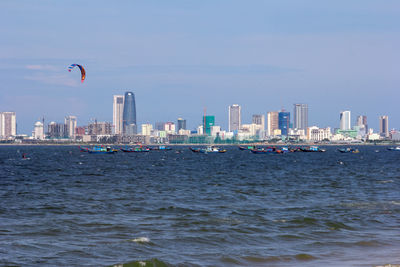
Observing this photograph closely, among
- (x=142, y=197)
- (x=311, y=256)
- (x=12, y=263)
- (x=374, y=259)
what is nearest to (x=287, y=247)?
(x=311, y=256)

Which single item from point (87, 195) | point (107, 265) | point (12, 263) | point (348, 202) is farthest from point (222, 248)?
point (87, 195)

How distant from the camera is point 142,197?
45.4 meters

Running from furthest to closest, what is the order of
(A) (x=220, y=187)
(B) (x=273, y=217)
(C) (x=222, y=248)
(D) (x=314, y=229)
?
(A) (x=220, y=187)
(B) (x=273, y=217)
(D) (x=314, y=229)
(C) (x=222, y=248)

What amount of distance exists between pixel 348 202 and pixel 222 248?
19.4 metres

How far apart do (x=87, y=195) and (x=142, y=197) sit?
4.85 meters

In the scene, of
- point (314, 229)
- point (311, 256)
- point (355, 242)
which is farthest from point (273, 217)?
point (311, 256)

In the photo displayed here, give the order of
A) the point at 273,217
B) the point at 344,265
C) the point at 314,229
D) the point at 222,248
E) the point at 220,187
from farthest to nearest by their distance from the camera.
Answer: the point at 220,187
the point at 273,217
the point at 314,229
the point at 222,248
the point at 344,265

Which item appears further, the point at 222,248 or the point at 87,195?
the point at 87,195

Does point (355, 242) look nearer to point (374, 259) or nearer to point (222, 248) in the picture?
point (374, 259)

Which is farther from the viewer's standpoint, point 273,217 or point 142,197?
point 142,197

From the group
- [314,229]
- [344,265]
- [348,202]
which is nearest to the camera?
[344,265]

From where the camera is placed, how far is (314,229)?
29.2 metres

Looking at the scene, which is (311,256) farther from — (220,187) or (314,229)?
(220,187)

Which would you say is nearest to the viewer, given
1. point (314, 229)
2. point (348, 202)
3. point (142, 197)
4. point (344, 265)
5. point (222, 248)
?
point (344, 265)
